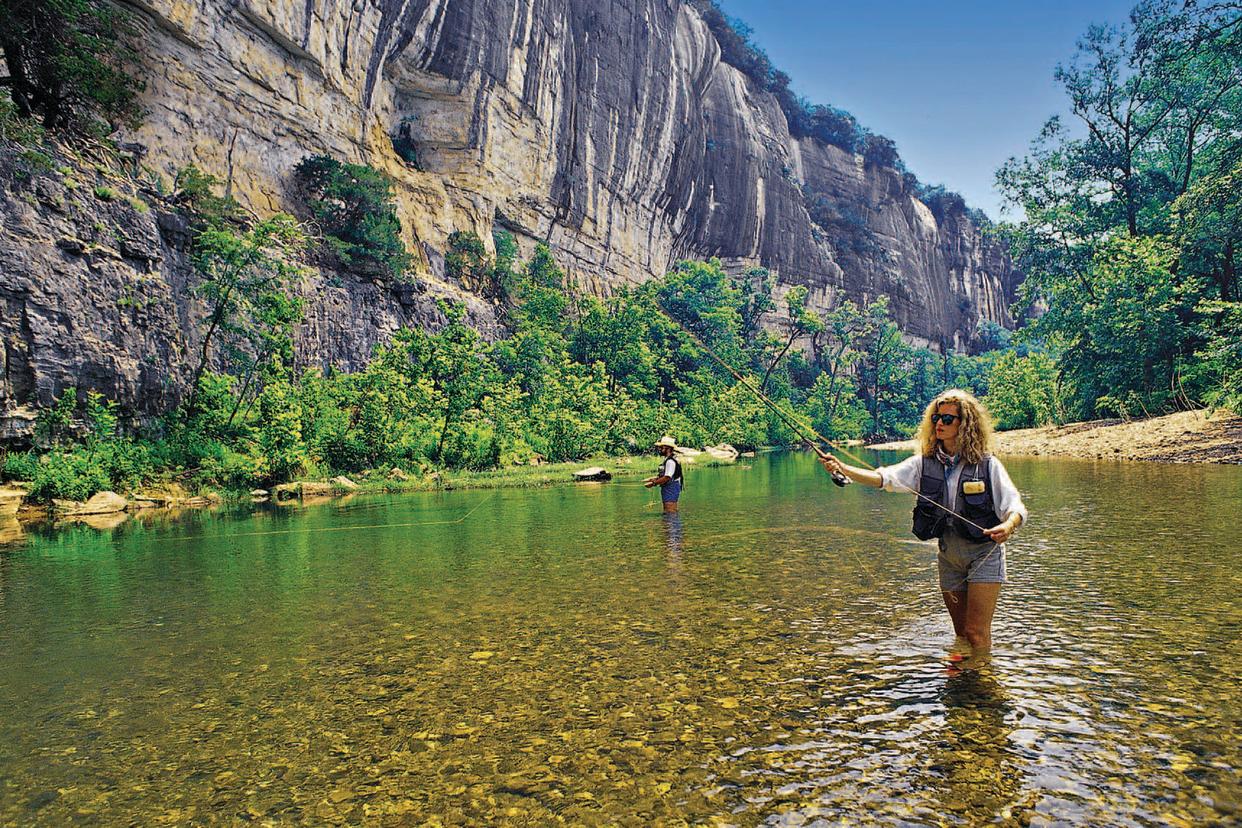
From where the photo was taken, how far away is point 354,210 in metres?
33.7

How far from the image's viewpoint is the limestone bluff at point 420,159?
18844 mm

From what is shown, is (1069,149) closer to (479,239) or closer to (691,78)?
(479,239)

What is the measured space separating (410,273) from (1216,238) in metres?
34.0

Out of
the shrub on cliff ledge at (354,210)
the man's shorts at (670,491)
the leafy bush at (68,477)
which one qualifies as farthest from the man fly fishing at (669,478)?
the shrub on cliff ledge at (354,210)

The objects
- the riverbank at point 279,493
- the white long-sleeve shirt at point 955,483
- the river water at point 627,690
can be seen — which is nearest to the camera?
the river water at point 627,690

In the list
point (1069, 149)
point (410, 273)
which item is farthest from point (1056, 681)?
point (1069, 149)

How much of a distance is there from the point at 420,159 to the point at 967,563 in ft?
145

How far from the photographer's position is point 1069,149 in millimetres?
38250

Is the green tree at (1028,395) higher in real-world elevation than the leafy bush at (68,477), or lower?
higher

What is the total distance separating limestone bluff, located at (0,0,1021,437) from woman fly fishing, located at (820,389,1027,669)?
1954 centimetres

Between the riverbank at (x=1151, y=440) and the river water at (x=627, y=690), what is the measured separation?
14.3 metres

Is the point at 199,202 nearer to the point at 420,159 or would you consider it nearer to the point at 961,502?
the point at 420,159

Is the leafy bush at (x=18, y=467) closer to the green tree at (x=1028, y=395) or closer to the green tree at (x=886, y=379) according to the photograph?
the green tree at (x=1028, y=395)

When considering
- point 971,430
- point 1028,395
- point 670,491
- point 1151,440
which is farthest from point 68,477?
point 1028,395
